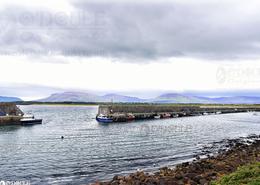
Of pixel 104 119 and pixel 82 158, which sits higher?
pixel 104 119

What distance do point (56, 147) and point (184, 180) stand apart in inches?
1082

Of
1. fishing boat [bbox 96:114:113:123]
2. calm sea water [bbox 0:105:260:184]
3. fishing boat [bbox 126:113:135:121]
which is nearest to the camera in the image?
calm sea water [bbox 0:105:260:184]

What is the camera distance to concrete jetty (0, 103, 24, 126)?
81750mm

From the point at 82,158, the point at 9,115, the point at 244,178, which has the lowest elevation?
the point at 82,158

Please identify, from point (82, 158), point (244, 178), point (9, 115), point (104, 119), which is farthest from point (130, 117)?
point (244, 178)

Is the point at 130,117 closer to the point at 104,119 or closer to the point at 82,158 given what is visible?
the point at 104,119

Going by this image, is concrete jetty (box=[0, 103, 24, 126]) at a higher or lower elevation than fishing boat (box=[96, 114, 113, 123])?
higher

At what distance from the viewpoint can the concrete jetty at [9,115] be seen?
81.8 metres

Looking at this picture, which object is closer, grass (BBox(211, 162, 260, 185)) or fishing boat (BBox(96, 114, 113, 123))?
grass (BBox(211, 162, 260, 185))

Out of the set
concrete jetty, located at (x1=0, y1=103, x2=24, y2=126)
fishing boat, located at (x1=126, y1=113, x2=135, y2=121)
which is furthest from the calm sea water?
fishing boat, located at (x1=126, y1=113, x2=135, y2=121)

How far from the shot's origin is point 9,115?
84375 mm

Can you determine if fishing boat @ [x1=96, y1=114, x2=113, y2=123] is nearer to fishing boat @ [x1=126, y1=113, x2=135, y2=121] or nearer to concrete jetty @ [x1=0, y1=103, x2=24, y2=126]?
fishing boat @ [x1=126, y1=113, x2=135, y2=121]

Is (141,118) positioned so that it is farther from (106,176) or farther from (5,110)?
(106,176)

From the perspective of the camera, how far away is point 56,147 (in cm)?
4619
